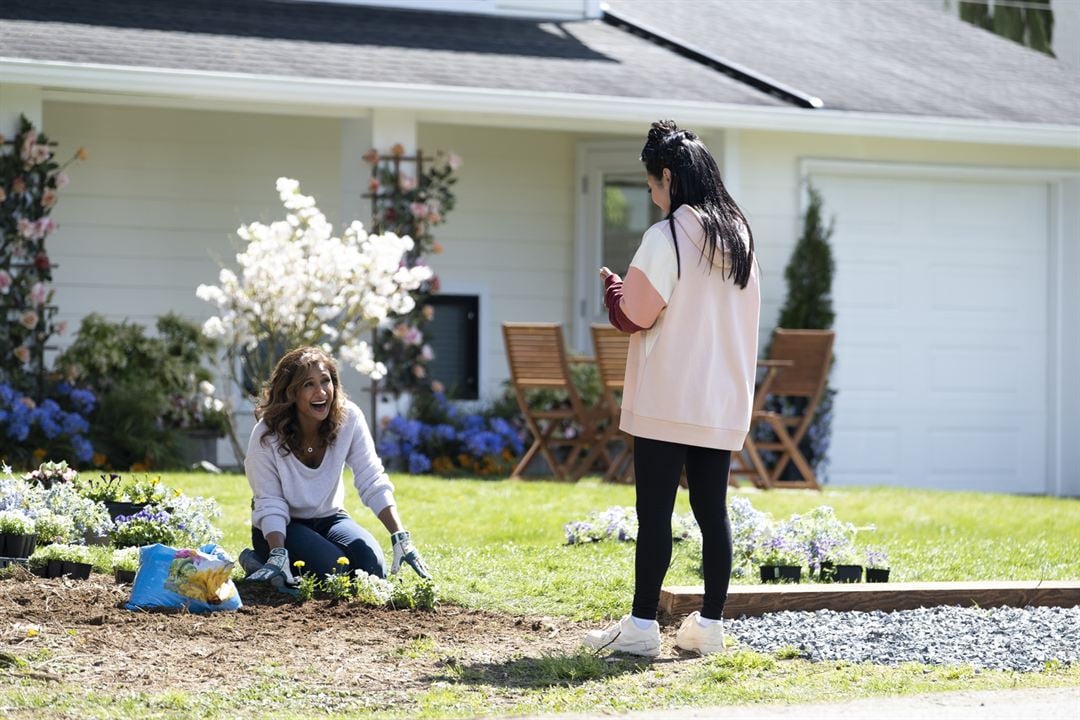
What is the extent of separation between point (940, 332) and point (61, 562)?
26.9ft

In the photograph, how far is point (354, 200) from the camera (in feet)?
38.5

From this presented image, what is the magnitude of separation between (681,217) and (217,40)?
22.0 ft

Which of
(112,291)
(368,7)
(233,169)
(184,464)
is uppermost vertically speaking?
(368,7)

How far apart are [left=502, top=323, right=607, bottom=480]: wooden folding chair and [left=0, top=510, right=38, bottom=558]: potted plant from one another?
4.95 meters

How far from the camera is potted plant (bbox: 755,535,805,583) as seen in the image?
6742mm

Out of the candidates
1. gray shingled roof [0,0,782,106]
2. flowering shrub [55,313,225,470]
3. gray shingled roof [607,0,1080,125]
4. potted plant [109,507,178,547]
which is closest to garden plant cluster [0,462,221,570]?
potted plant [109,507,178,547]

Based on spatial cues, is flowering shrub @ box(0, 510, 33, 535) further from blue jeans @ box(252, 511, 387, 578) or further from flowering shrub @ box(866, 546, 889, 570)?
flowering shrub @ box(866, 546, 889, 570)

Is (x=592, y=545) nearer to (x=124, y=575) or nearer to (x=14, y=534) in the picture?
(x=124, y=575)

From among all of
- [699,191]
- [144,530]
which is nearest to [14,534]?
[144,530]

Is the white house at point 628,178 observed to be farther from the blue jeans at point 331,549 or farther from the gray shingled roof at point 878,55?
the blue jeans at point 331,549

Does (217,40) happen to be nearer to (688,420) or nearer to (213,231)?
(213,231)

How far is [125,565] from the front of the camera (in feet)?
21.0

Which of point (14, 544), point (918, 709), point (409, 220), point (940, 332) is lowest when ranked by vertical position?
point (918, 709)

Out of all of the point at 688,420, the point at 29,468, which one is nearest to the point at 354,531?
the point at 688,420
